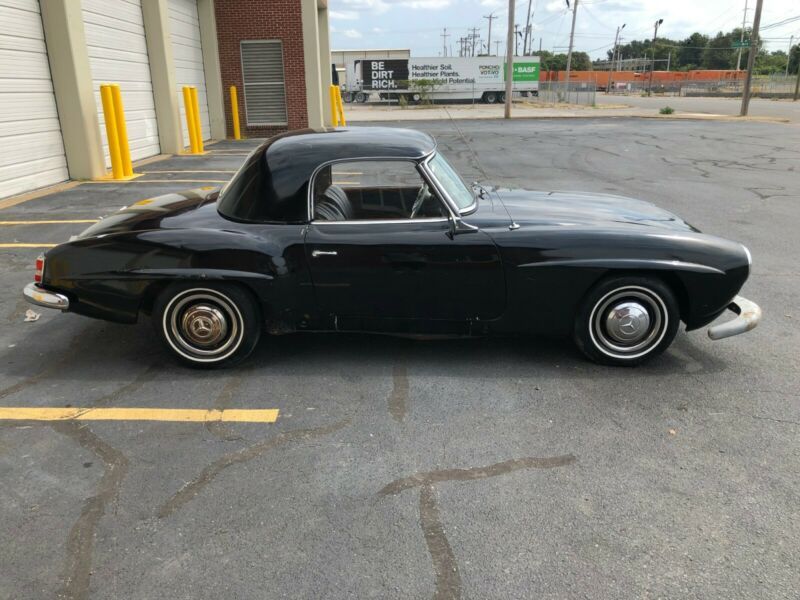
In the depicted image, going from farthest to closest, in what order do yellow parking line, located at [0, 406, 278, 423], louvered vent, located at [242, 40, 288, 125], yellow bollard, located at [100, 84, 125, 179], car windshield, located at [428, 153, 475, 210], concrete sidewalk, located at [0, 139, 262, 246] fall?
1. louvered vent, located at [242, 40, 288, 125]
2. yellow bollard, located at [100, 84, 125, 179]
3. concrete sidewalk, located at [0, 139, 262, 246]
4. car windshield, located at [428, 153, 475, 210]
5. yellow parking line, located at [0, 406, 278, 423]

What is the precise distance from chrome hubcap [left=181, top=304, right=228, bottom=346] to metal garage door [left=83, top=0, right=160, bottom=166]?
8.98 m

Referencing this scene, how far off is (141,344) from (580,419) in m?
3.02

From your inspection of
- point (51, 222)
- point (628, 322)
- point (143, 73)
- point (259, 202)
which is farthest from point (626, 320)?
point (143, 73)

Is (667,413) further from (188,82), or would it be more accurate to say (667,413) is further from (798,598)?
(188,82)

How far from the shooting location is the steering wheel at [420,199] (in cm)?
393

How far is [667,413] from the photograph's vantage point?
3.45 meters

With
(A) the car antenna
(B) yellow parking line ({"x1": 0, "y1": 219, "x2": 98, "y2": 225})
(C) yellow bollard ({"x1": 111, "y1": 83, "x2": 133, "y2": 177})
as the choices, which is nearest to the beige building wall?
(C) yellow bollard ({"x1": 111, "y1": 83, "x2": 133, "y2": 177})

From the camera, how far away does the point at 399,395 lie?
12.0ft

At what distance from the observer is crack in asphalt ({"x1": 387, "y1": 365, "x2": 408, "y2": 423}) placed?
3.46m

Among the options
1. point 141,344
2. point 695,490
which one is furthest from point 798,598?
point 141,344

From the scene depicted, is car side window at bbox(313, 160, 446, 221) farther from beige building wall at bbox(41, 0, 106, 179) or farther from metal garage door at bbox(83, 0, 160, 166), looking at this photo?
metal garage door at bbox(83, 0, 160, 166)

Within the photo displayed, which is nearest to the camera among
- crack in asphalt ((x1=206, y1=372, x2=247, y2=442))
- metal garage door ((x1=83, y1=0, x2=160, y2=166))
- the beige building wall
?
crack in asphalt ((x1=206, y1=372, x2=247, y2=442))

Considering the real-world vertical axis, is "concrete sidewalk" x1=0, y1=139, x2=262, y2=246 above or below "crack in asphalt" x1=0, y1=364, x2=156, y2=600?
above

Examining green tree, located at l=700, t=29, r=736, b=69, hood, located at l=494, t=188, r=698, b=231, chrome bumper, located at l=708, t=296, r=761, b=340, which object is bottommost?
chrome bumper, located at l=708, t=296, r=761, b=340
